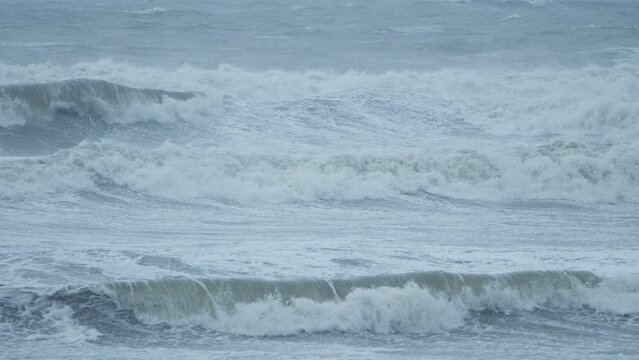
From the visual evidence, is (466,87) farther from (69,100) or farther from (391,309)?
(391,309)

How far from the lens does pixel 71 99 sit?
19.3 metres

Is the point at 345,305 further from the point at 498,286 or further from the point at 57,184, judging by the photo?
the point at 57,184

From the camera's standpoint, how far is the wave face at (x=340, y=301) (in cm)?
924

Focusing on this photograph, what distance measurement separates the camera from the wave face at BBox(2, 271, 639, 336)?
924 centimetres

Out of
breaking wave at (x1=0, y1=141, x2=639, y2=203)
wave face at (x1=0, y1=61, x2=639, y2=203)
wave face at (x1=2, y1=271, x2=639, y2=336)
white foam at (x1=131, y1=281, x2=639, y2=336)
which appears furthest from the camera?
wave face at (x1=0, y1=61, x2=639, y2=203)

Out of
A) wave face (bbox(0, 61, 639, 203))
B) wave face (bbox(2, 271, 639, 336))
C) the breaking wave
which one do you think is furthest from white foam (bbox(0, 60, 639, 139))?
wave face (bbox(2, 271, 639, 336))

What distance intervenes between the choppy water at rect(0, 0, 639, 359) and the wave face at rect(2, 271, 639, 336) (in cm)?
2

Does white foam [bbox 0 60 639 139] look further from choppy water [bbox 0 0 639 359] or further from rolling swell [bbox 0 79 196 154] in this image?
rolling swell [bbox 0 79 196 154]

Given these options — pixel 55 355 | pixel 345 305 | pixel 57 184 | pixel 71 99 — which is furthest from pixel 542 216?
pixel 71 99

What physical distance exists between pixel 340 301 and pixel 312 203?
503 cm

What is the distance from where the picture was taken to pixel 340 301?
9.79 metres

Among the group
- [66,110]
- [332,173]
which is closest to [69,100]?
[66,110]

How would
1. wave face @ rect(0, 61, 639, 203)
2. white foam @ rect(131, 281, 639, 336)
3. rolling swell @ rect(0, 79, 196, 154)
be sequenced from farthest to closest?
rolling swell @ rect(0, 79, 196, 154) → wave face @ rect(0, 61, 639, 203) → white foam @ rect(131, 281, 639, 336)

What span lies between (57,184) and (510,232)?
267 inches
